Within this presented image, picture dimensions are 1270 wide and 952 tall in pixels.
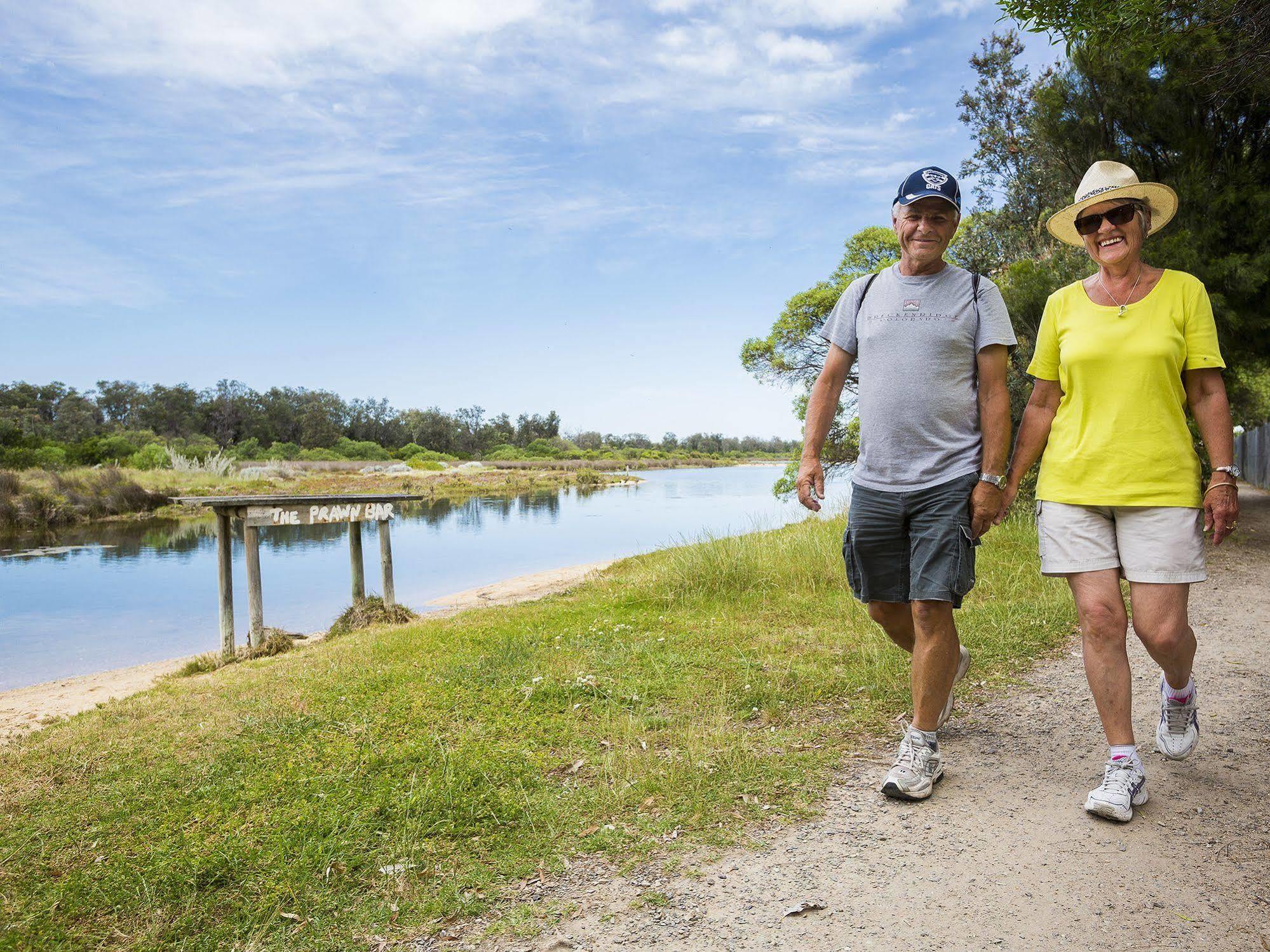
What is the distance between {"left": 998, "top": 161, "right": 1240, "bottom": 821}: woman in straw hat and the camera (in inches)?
111

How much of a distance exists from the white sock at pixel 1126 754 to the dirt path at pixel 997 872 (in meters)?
0.18

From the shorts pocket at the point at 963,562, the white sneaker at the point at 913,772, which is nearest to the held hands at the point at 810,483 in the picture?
the shorts pocket at the point at 963,562

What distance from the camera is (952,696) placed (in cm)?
371

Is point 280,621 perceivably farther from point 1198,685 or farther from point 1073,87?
point 1073,87

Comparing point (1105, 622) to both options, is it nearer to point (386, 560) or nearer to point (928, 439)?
point (928, 439)

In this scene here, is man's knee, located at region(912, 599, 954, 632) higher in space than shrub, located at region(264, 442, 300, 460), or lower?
lower

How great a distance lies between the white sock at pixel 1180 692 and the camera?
3166 mm

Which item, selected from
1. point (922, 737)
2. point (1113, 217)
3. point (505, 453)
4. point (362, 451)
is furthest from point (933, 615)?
point (505, 453)

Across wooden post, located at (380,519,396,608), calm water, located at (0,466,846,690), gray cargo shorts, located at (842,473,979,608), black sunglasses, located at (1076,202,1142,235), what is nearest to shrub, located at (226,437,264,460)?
calm water, located at (0,466,846,690)

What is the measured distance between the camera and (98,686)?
26.7 feet

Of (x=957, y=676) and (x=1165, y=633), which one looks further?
(x=957, y=676)

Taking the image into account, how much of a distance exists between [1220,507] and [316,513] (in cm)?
898

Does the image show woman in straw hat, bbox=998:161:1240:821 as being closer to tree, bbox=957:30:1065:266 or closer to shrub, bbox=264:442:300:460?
tree, bbox=957:30:1065:266

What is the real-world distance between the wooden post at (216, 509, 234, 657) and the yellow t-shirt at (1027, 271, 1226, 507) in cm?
871
